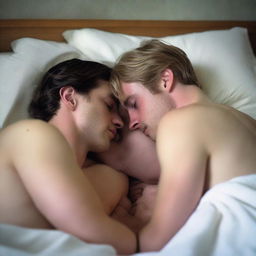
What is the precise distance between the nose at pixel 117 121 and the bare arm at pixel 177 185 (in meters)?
0.34

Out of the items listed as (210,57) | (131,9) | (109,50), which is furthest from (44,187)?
(131,9)

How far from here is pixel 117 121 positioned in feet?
4.00

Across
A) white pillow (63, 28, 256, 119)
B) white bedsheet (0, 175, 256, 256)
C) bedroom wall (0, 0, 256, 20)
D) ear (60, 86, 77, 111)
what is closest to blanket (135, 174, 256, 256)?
white bedsheet (0, 175, 256, 256)

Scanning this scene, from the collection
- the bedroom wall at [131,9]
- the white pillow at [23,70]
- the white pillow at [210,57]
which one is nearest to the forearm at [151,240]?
the white pillow at [23,70]

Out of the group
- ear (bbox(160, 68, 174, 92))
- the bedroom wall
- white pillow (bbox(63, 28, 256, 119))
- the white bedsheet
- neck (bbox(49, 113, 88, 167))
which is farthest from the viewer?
the bedroom wall

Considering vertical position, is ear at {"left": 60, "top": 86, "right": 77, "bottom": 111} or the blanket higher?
ear at {"left": 60, "top": 86, "right": 77, "bottom": 111}

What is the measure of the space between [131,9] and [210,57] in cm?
58

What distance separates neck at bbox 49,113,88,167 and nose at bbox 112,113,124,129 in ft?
0.46

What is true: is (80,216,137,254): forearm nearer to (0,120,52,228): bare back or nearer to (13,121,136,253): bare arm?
(13,121,136,253): bare arm

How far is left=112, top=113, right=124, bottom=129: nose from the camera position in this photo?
1.22 meters

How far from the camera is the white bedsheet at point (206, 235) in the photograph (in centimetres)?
72

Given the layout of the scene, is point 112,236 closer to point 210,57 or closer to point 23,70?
point 23,70

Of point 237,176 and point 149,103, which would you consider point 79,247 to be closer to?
point 237,176

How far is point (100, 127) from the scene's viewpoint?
1144mm
